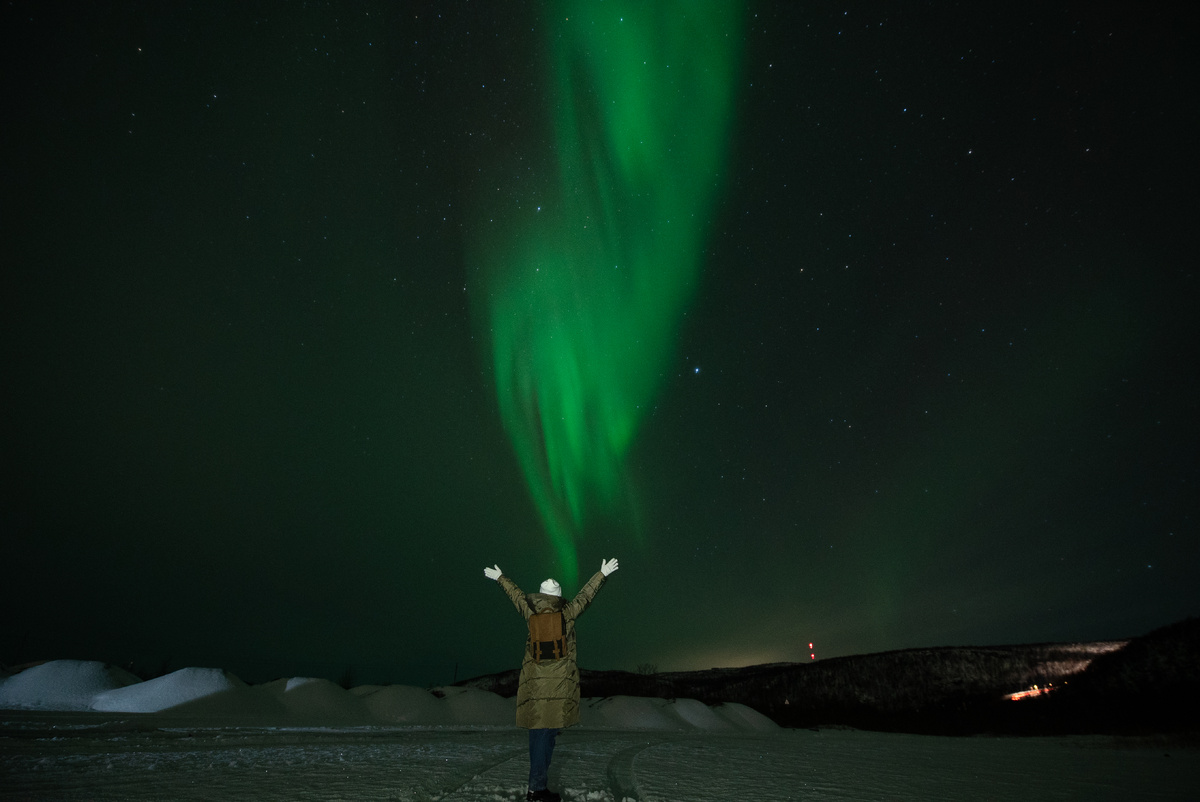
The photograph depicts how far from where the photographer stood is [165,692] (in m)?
22.1

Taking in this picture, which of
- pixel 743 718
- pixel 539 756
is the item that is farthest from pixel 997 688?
pixel 539 756

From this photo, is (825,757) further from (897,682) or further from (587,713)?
(897,682)

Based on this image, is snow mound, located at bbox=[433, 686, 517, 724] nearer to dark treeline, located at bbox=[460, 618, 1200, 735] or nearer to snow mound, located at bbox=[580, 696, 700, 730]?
snow mound, located at bbox=[580, 696, 700, 730]

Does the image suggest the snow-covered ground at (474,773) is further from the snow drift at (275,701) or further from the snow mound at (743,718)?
the snow mound at (743,718)

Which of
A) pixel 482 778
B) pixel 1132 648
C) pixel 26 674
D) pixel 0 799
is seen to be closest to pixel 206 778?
pixel 0 799

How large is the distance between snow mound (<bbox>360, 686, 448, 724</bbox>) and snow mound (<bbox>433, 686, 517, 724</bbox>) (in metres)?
0.56

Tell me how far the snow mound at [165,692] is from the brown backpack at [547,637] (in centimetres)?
2458

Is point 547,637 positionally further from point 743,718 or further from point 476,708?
point 743,718

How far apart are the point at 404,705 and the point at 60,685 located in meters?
14.5

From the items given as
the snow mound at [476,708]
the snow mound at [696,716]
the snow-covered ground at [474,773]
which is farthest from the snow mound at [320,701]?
A: the snow mound at [696,716]

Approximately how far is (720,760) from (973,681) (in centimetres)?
2935

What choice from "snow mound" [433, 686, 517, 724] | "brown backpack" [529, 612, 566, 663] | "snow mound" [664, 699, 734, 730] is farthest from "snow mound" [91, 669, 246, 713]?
"brown backpack" [529, 612, 566, 663]

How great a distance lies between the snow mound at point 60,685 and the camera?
2173 cm

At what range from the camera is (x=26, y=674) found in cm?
2336
